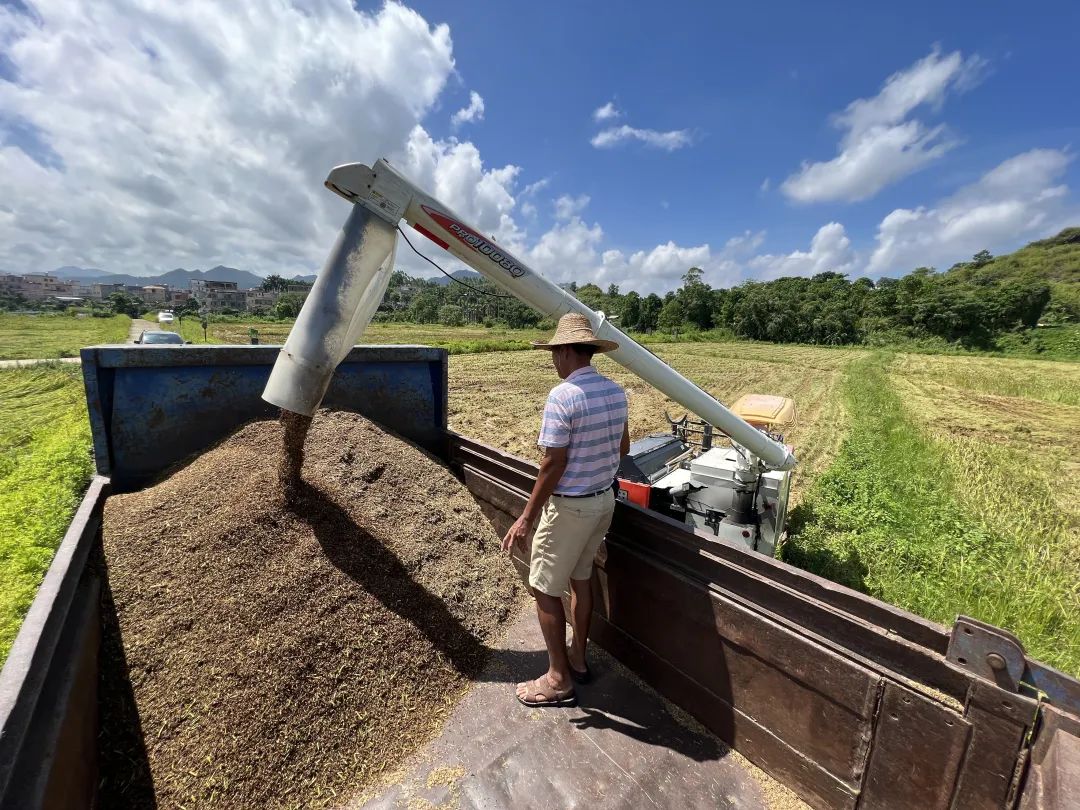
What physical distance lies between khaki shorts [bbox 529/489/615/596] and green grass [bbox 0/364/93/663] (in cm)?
242

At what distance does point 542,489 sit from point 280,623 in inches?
49.4

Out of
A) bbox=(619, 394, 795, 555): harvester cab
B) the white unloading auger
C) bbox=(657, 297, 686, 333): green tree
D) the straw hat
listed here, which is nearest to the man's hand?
the straw hat

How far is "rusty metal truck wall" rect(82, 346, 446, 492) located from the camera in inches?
104

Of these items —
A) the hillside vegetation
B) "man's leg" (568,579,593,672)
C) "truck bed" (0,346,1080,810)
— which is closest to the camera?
"truck bed" (0,346,1080,810)

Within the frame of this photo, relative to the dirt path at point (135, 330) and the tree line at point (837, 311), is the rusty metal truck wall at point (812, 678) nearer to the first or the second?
the tree line at point (837, 311)

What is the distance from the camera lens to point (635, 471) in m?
3.59

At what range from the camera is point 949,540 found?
4168 mm

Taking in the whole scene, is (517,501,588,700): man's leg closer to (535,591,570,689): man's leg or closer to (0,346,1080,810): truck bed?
(535,591,570,689): man's leg

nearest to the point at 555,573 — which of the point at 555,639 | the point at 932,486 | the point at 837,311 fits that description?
the point at 555,639

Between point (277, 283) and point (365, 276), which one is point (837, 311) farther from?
point (277, 283)

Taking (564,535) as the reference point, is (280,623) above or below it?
below

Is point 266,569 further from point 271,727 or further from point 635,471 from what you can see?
point 635,471

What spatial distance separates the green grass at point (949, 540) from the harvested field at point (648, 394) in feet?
3.01

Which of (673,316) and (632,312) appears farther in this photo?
(632,312)
